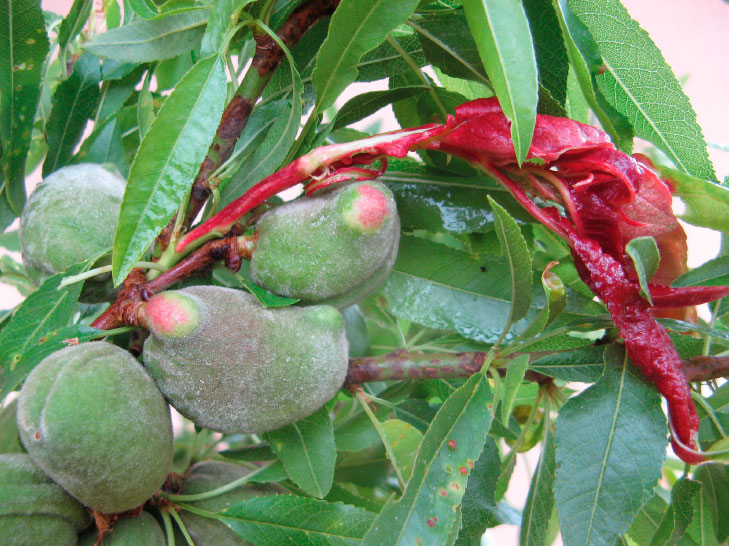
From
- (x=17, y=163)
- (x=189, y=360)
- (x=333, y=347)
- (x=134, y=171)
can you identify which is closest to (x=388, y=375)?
(x=333, y=347)

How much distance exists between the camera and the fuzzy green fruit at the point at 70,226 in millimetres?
579

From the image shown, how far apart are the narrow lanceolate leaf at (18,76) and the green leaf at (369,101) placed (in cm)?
32

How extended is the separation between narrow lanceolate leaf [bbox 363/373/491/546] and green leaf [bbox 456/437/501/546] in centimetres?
11

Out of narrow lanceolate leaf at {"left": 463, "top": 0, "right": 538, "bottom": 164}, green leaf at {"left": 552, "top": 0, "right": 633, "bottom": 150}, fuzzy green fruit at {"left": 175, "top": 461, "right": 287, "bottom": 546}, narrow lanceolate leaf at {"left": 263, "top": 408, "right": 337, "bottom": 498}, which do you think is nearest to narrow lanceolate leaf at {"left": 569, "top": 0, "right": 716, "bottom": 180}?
green leaf at {"left": 552, "top": 0, "right": 633, "bottom": 150}

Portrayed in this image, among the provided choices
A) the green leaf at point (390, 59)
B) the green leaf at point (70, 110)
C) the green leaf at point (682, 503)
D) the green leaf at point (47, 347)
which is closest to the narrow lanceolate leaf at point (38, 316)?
the green leaf at point (47, 347)

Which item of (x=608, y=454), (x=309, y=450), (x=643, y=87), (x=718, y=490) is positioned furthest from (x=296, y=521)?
(x=643, y=87)

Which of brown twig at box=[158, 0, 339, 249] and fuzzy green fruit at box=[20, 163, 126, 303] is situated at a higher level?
brown twig at box=[158, 0, 339, 249]

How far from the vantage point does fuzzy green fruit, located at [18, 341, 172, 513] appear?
451mm

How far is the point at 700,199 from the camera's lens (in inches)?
19.3

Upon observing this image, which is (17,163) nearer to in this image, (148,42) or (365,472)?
A: (148,42)

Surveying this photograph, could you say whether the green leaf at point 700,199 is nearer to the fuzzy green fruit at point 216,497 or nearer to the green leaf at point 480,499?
the green leaf at point 480,499

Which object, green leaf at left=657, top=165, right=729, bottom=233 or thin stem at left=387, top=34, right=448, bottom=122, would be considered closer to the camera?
green leaf at left=657, top=165, right=729, bottom=233

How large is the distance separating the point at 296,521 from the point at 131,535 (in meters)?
0.14

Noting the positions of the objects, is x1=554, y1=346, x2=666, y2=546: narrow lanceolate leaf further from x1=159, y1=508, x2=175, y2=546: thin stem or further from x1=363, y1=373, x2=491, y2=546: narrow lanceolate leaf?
x1=159, y1=508, x2=175, y2=546: thin stem
